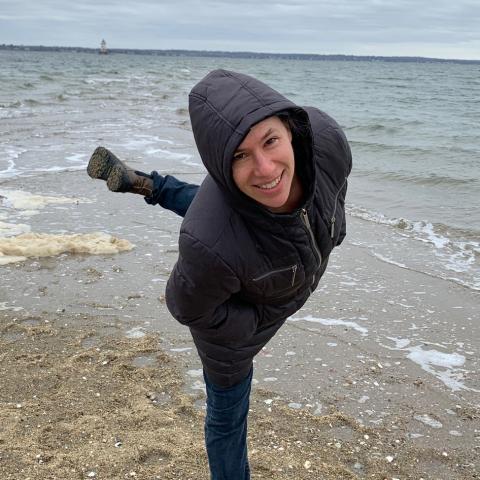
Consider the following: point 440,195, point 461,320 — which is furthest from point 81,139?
point 461,320

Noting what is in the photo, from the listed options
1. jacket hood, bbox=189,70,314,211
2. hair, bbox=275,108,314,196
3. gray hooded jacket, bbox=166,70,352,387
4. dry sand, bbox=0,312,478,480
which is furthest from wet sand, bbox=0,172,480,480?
jacket hood, bbox=189,70,314,211

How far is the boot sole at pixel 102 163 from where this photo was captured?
4.35 metres

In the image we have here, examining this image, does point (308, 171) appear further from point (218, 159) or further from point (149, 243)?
point (149, 243)

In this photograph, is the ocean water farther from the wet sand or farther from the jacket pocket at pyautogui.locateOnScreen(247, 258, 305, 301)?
the jacket pocket at pyautogui.locateOnScreen(247, 258, 305, 301)

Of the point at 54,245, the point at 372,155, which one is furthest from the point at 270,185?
the point at 372,155

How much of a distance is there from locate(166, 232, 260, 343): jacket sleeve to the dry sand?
1297 mm

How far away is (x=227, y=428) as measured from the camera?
2980mm

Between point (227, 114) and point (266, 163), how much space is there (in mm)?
241

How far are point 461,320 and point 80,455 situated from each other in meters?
3.88

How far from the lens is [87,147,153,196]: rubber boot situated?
411 centimetres

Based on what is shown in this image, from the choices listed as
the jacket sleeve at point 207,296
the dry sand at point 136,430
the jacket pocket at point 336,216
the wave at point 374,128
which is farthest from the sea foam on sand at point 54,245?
the wave at point 374,128

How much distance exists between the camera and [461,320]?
5930mm

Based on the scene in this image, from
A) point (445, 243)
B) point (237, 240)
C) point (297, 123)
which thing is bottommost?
point (445, 243)

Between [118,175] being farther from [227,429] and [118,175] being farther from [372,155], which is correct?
[372,155]
